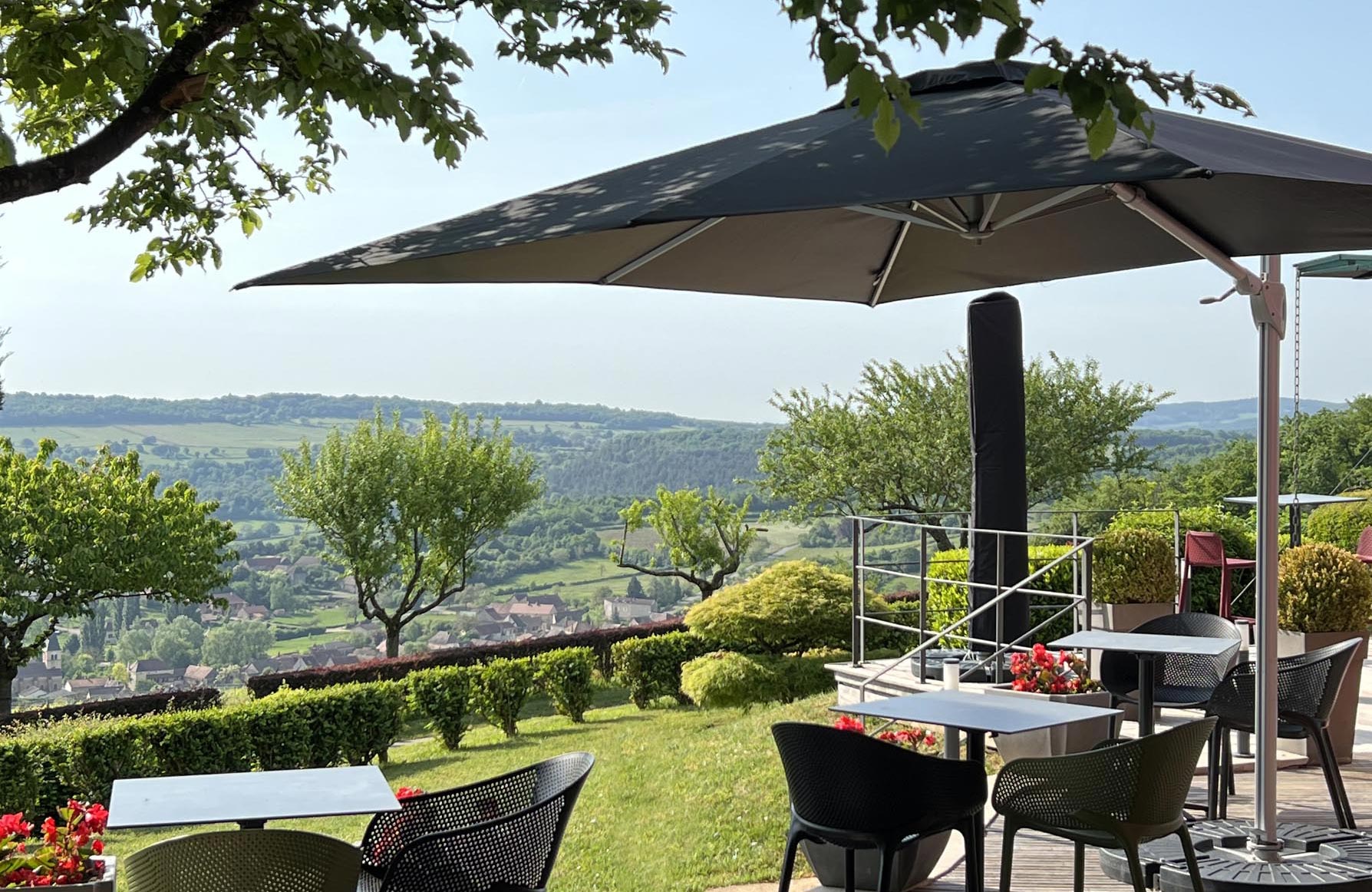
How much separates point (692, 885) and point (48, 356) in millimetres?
76157

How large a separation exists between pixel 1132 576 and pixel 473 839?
748 cm

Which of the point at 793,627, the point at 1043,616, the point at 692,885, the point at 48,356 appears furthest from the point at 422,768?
the point at 48,356

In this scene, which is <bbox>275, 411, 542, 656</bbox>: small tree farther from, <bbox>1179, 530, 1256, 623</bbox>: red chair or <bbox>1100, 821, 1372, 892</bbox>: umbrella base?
<bbox>1100, 821, 1372, 892</bbox>: umbrella base

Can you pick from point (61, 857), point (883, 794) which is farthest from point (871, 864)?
point (61, 857)

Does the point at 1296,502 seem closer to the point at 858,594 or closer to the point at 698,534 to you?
the point at 858,594

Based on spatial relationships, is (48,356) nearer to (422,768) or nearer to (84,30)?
(422,768)

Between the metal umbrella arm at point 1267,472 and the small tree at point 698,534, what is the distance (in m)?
17.2

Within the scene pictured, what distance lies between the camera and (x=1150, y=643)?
4805 millimetres

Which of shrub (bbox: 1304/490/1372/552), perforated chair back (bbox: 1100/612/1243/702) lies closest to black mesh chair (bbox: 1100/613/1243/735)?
perforated chair back (bbox: 1100/612/1243/702)

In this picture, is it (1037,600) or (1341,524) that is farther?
(1341,524)

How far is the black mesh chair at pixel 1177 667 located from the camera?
17.5 ft

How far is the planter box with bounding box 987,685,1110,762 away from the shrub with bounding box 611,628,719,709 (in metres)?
8.28

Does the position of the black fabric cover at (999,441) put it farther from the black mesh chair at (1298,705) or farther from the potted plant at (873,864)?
the potted plant at (873,864)

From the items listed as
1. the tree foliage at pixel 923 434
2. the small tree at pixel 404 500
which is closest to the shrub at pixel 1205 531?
the tree foliage at pixel 923 434
